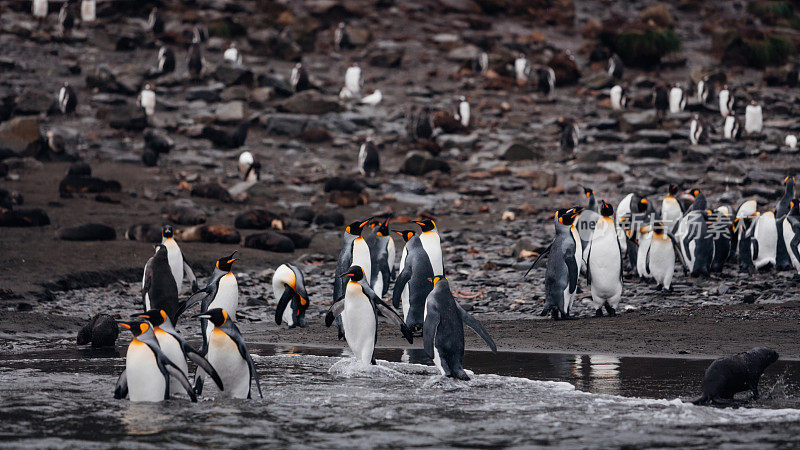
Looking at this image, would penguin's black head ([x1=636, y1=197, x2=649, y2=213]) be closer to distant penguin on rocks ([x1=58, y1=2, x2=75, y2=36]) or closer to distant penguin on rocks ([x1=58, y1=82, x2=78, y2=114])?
distant penguin on rocks ([x1=58, y1=82, x2=78, y2=114])

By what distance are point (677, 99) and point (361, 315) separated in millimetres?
17542

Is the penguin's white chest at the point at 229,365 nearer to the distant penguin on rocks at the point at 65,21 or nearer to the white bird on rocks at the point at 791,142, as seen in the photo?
the white bird on rocks at the point at 791,142

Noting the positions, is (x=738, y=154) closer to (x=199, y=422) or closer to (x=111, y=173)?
(x=111, y=173)

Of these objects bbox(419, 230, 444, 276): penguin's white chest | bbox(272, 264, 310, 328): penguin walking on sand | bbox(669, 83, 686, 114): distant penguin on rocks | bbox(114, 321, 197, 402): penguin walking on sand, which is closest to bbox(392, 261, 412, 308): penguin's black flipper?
bbox(419, 230, 444, 276): penguin's white chest

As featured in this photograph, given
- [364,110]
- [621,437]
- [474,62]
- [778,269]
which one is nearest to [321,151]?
[364,110]

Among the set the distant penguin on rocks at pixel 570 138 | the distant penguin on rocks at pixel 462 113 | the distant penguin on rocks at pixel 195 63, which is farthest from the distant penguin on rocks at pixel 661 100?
the distant penguin on rocks at pixel 195 63

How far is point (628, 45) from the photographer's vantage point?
28859 mm

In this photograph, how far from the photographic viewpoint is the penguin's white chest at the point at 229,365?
21.8ft

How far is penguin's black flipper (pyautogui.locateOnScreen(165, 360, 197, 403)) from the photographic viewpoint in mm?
6180

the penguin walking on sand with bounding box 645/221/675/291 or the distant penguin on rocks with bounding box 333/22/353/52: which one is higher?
the distant penguin on rocks with bounding box 333/22/353/52

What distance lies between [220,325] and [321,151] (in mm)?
14269

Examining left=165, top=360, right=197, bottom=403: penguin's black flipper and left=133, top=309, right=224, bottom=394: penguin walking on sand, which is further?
left=133, top=309, right=224, bottom=394: penguin walking on sand

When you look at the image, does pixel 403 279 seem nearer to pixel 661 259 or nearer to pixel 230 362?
pixel 230 362

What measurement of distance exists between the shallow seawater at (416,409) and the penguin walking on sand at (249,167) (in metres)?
10.6
